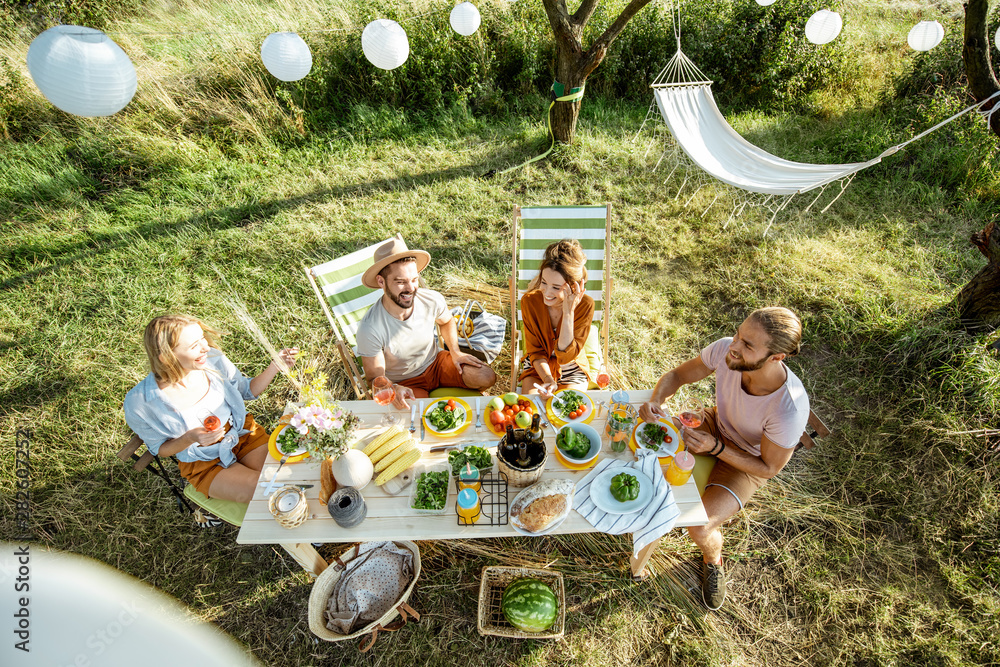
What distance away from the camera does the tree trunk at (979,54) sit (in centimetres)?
379

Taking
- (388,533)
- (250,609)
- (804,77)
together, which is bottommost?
(250,609)

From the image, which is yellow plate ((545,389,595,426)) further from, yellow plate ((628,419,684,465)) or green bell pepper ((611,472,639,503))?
green bell pepper ((611,472,639,503))

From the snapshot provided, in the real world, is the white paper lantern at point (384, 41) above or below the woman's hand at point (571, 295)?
above

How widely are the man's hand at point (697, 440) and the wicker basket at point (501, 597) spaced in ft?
3.71

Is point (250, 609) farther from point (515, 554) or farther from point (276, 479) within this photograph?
point (515, 554)

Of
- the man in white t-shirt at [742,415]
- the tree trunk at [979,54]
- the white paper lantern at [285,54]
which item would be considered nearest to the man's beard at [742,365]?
the man in white t-shirt at [742,415]

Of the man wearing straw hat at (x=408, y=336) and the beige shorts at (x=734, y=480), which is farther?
the man wearing straw hat at (x=408, y=336)

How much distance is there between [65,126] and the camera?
21.9ft

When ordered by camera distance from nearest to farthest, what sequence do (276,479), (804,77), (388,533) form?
(388,533) → (276,479) → (804,77)

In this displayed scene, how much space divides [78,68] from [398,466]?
3647mm

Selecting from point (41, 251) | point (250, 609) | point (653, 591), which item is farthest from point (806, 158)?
point (41, 251)

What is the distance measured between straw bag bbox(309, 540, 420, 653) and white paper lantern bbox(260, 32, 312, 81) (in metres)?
4.37

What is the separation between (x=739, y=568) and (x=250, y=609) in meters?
3.25

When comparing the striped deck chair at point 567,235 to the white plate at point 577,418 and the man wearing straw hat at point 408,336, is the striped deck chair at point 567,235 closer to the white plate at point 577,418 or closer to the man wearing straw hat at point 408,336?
the man wearing straw hat at point 408,336
